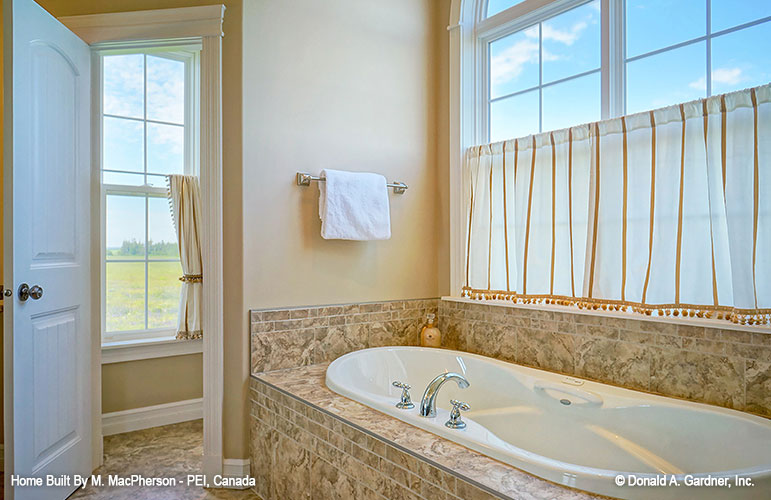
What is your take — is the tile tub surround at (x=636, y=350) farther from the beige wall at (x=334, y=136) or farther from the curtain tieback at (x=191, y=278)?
the curtain tieback at (x=191, y=278)

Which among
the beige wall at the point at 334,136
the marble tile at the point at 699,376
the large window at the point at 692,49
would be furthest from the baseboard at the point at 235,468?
the large window at the point at 692,49

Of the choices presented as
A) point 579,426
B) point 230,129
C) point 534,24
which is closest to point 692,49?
point 534,24

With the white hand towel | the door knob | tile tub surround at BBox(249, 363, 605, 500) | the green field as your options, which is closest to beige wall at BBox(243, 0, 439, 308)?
the white hand towel

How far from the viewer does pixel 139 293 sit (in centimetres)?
315

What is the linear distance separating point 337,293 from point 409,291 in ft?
1.66

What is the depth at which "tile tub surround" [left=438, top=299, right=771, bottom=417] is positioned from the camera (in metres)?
1.74

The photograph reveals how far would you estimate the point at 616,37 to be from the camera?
2.27m

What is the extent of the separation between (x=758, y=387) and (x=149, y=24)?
295cm

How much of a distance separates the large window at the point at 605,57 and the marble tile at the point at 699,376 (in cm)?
104

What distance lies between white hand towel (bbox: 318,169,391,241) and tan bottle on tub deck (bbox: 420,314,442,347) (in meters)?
0.57

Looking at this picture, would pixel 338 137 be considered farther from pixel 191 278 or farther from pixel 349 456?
pixel 349 456

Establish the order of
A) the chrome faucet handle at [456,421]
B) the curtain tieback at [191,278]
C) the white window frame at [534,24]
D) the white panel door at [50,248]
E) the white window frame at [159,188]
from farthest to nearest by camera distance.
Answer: the curtain tieback at [191,278] < the white window frame at [159,188] < the white window frame at [534,24] < the white panel door at [50,248] < the chrome faucet handle at [456,421]

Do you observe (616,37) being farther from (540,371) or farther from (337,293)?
(337,293)

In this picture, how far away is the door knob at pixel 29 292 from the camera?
1.83 metres
